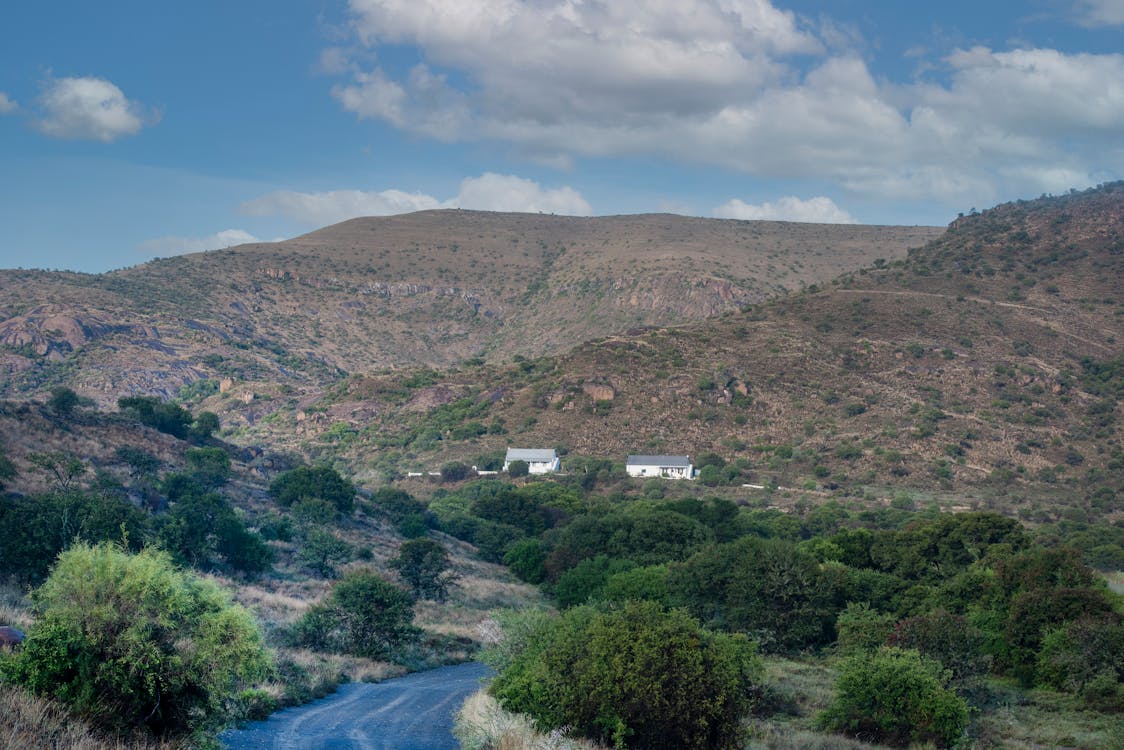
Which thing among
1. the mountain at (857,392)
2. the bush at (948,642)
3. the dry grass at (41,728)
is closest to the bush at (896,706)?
the bush at (948,642)

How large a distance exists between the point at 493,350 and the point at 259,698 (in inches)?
5373

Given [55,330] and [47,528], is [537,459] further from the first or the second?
[55,330]

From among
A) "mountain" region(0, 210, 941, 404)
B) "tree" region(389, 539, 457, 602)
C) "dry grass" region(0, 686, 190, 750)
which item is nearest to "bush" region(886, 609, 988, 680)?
"dry grass" region(0, 686, 190, 750)

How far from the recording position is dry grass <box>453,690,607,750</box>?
14734 mm

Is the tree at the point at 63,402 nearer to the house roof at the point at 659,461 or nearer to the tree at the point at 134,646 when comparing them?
the house roof at the point at 659,461

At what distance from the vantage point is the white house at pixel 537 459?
3396 inches

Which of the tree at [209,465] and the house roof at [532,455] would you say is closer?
the tree at [209,465]

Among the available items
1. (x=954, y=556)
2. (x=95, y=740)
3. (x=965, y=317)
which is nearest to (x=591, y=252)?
(x=965, y=317)

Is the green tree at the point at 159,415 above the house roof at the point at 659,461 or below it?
above

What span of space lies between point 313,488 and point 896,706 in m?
42.9

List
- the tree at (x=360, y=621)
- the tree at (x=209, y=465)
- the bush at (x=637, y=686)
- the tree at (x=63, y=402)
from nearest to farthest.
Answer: the bush at (x=637, y=686) < the tree at (x=360, y=621) < the tree at (x=209, y=465) < the tree at (x=63, y=402)

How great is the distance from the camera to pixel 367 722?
65.8ft

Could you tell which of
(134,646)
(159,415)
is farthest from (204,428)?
(134,646)

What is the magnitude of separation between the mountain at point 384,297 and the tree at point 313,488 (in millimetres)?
55412
